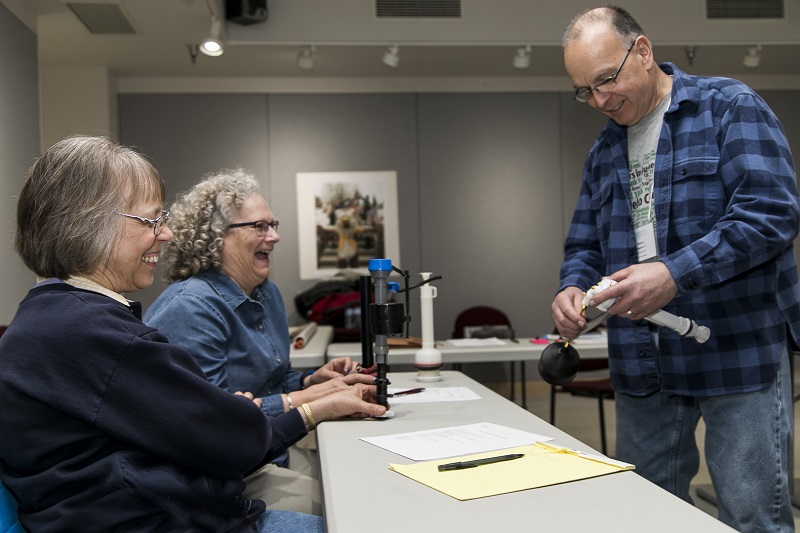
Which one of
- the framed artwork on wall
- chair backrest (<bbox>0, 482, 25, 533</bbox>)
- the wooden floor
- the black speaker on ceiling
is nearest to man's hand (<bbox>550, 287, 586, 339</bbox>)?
chair backrest (<bbox>0, 482, 25, 533</bbox>)

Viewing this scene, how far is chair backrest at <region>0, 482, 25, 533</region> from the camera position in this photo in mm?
1056

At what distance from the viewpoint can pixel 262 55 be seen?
587 centimetres

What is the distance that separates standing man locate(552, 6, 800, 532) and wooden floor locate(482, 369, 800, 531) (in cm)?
199

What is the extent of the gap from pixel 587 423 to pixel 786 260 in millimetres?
4042

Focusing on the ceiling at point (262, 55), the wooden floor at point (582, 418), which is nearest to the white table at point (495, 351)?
the wooden floor at point (582, 418)

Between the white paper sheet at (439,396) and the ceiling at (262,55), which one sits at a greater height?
the ceiling at (262,55)

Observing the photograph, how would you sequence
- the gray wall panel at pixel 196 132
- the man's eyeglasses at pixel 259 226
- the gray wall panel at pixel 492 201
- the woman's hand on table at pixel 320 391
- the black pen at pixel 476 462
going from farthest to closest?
the gray wall panel at pixel 492 201 < the gray wall panel at pixel 196 132 < the man's eyeglasses at pixel 259 226 < the woman's hand on table at pixel 320 391 < the black pen at pixel 476 462

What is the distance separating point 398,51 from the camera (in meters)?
5.83

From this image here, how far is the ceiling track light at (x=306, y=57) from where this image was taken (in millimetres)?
5730

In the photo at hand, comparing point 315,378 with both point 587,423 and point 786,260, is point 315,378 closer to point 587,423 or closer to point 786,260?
point 786,260

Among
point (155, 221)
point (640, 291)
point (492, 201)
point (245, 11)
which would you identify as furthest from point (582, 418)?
point (155, 221)

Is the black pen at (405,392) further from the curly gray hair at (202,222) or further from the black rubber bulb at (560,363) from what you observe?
the curly gray hair at (202,222)

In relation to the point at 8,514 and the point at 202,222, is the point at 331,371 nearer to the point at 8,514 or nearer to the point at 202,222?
the point at 202,222

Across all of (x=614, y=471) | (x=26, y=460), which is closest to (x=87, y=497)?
(x=26, y=460)
